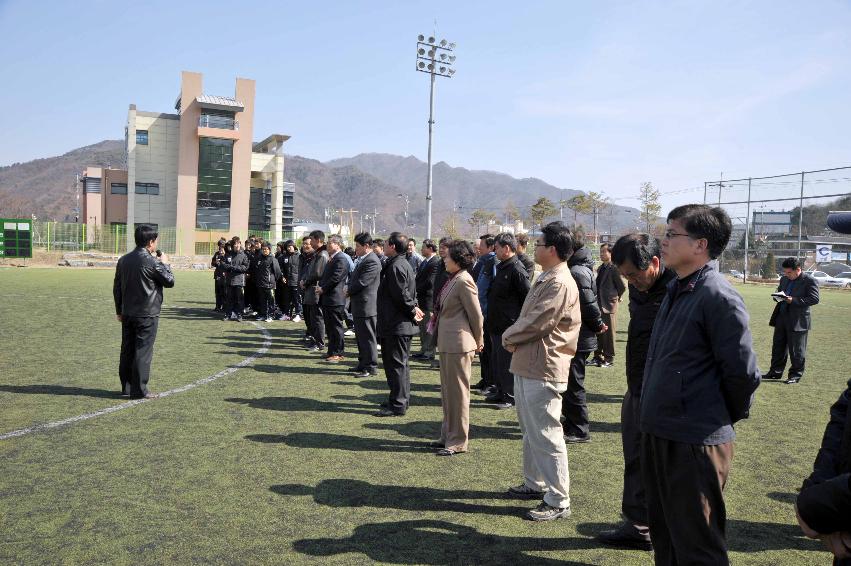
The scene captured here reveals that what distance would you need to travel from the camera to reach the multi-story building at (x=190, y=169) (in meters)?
55.8

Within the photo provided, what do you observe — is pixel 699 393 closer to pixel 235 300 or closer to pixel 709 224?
pixel 709 224

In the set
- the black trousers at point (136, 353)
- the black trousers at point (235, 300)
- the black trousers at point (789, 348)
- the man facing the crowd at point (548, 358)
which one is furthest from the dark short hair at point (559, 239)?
the black trousers at point (235, 300)

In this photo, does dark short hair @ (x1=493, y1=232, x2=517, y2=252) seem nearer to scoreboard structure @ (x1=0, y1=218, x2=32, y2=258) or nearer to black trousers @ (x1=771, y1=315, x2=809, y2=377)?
black trousers @ (x1=771, y1=315, x2=809, y2=377)

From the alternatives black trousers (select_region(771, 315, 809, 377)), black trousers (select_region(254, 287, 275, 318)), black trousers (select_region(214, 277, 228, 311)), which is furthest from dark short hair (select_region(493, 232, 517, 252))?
black trousers (select_region(214, 277, 228, 311))

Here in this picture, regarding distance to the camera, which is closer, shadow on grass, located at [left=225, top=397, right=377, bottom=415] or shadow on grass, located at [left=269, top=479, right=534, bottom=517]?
shadow on grass, located at [left=269, top=479, right=534, bottom=517]

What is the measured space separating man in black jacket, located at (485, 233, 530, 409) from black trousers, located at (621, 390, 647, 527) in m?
3.03

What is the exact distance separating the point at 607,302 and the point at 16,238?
1579 inches

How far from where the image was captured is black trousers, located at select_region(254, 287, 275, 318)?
1603 cm

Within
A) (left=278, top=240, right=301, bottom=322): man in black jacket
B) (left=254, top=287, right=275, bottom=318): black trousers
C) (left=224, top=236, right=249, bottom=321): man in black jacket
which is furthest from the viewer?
(left=254, top=287, right=275, bottom=318): black trousers

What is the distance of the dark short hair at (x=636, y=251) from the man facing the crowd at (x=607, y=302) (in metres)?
6.84

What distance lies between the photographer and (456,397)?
Answer: 590 cm

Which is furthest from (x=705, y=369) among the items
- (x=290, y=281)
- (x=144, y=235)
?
(x=290, y=281)

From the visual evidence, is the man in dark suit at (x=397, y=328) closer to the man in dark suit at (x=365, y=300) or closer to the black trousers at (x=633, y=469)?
the man in dark suit at (x=365, y=300)

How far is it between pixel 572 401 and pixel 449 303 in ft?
5.51
